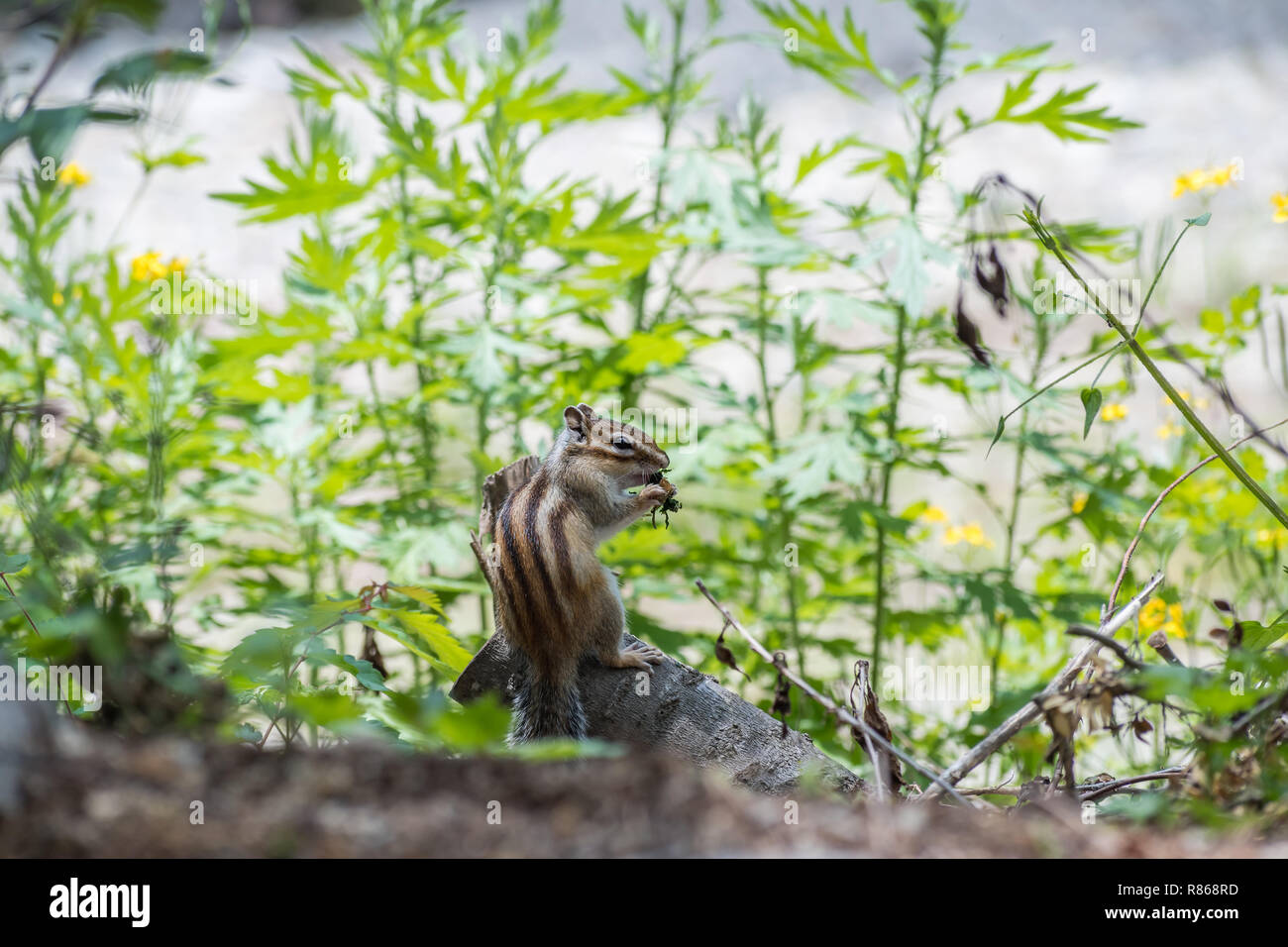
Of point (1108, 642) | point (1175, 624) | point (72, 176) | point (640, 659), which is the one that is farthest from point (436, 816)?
point (72, 176)

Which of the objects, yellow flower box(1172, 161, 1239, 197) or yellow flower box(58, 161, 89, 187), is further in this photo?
yellow flower box(58, 161, 89, 187)

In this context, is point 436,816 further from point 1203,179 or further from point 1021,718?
point 1203,179

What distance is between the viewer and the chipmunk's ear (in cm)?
269

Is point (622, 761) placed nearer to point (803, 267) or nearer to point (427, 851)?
point (427, 851)

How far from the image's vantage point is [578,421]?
8.86 ft

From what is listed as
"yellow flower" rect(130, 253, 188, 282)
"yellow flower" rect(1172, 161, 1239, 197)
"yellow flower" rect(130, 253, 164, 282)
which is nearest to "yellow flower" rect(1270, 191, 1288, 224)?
"yellow flower" rect(1172, 161, 1239, 197)

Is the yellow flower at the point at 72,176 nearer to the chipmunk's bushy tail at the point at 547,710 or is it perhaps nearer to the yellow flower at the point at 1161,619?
the chipmunk's bushy tail at the point at 547,710

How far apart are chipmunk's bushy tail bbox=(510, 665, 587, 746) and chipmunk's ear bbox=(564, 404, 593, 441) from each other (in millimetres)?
732

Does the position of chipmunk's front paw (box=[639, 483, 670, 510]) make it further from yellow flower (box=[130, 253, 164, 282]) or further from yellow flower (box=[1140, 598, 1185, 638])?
yellow flower (box=[130, 253, 164, 282])

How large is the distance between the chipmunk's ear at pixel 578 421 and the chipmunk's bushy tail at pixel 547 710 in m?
0.73

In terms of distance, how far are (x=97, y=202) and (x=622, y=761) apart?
950 cm

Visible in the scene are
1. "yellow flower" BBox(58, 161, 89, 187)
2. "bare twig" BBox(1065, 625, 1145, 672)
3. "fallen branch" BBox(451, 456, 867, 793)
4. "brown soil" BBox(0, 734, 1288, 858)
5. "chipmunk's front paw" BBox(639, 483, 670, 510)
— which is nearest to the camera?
"brown soil" BBox(0, 734, 1288, 858)
